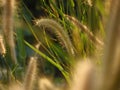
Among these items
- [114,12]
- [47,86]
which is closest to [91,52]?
[47,86]

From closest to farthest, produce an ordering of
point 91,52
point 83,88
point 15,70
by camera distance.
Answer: point 83,88 → point 91,52 → point 15,70

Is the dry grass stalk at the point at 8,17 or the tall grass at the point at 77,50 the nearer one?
the tall grass at the point at 77,50

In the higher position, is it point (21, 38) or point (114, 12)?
point (114, 12)

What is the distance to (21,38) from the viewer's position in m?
1.10

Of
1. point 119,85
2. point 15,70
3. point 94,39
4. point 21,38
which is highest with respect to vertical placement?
point 119,85

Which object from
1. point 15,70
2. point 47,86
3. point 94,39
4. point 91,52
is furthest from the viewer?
point 15,70

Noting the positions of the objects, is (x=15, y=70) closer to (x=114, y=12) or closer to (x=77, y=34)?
(x=77, y=34)

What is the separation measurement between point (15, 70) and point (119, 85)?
889 millimetres

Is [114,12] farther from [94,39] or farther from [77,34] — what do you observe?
[77,34]

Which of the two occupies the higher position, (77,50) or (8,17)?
(8,17)

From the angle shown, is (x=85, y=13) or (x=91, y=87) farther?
(x=85, y=13)

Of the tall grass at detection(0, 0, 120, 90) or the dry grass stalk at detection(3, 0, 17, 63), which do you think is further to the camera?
the dry grass stalk at detection(3, 0, 17, 63)

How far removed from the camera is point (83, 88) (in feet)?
0.67

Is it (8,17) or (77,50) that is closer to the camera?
(8,17)
